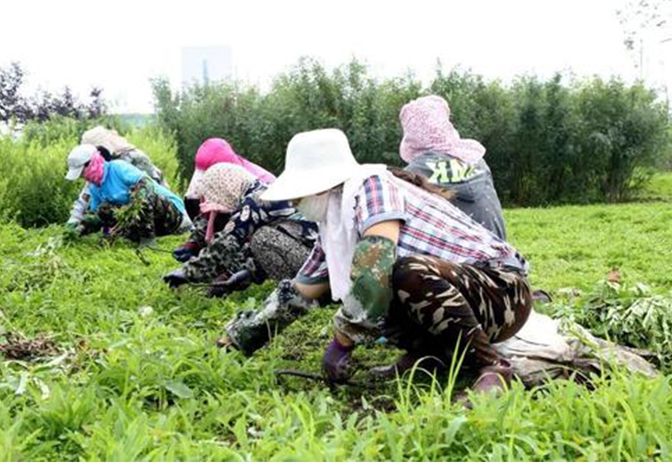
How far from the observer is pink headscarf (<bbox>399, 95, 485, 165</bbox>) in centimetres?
417

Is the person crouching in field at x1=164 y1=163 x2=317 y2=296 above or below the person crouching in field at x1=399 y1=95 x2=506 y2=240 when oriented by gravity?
below

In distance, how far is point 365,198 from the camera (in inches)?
105

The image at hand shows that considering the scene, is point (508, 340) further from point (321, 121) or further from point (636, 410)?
point (321, 121)

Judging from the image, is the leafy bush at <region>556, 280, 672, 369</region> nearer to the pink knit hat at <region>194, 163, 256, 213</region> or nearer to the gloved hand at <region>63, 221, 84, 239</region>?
the pink knit hat at <region>194, 163, 256, 213</region>

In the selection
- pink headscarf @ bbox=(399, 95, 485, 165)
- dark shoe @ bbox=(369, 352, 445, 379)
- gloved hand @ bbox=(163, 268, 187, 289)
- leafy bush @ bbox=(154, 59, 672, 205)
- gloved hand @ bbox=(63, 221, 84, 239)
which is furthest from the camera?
leafy bush @ bbox=(154, 59, 672, 205)

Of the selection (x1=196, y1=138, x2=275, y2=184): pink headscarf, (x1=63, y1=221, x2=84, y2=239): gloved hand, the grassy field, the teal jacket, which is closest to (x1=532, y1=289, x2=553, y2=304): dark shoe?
the grassy field

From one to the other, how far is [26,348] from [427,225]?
151 centimetres

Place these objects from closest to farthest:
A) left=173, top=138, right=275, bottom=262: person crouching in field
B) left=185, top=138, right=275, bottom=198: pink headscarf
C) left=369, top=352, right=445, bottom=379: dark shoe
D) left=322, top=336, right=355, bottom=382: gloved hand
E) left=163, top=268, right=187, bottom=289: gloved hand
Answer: left=322, top=336, right=355, bottom=382: gloved hand, left=369, top=352, right=445, bottom=379: dark shoe, left=163, top=268, right=187, bottom=289: gloved hand, left=173, top=138, right=275, bottom=262: person crouching in field, left=185, top=138, right=275, bottom=198: pink headscarf

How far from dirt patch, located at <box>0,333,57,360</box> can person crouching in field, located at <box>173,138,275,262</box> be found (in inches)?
65.1

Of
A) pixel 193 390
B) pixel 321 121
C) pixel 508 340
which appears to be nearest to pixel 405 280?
pixel 508 340

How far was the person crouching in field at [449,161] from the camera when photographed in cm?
396

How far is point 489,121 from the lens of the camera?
39.5 ft

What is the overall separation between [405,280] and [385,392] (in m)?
0.41

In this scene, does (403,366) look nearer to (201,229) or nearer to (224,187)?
(224,187)
